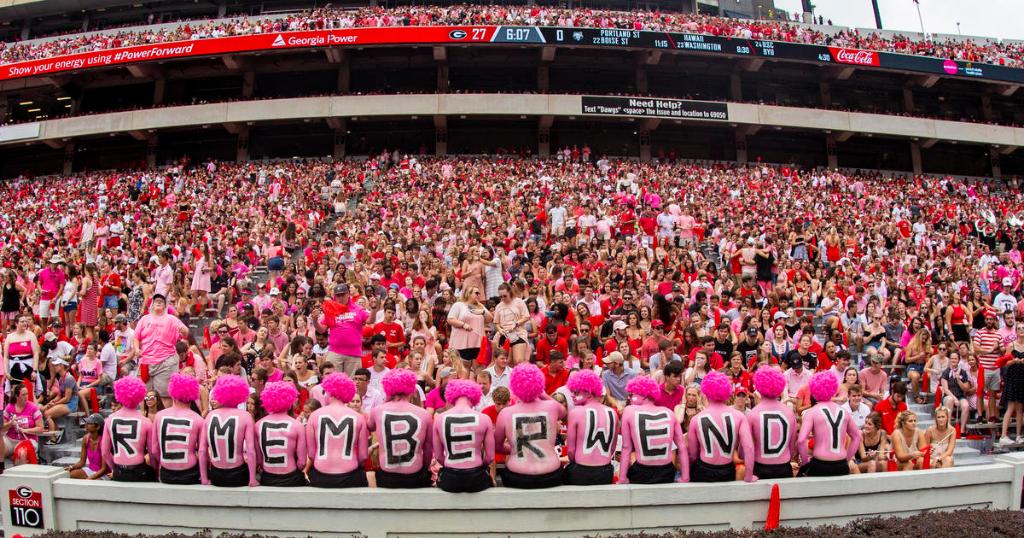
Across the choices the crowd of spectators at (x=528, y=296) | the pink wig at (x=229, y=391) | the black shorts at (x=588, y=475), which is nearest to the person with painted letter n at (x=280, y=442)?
the pink wig at (x=229, y=391)

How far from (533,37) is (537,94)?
8.64 ft

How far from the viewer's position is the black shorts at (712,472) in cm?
671

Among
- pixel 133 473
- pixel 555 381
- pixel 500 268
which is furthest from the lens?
pixel 500 268

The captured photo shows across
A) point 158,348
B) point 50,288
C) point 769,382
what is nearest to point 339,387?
point 769,382

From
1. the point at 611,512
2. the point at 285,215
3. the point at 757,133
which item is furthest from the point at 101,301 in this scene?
the point at 757,133

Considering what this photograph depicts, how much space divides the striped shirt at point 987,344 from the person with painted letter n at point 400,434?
9.32 metres

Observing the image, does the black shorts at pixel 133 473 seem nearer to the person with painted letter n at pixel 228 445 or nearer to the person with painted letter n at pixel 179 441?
the person with painted letter n at pixel 179 441

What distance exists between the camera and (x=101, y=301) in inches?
594

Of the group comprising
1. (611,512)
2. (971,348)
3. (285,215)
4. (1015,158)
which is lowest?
(611,512)

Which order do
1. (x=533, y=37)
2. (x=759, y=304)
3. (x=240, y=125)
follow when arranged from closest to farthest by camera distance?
1. (x=759, y=304)
2. (x=533, y=37)
3. (x=240, y=125)

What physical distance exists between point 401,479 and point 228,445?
1.63 meters

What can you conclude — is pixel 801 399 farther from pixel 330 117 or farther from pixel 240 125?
pixel 240 125

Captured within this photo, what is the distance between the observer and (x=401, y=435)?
648 cm

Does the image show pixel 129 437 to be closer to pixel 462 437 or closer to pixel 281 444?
pixel 281 444
